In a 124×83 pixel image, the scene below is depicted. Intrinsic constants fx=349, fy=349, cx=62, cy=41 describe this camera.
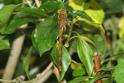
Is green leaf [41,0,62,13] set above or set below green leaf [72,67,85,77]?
above

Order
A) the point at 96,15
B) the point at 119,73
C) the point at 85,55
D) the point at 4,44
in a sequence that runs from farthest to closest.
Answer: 1. the point at 96,15
2. the point at 4,44
3. the point at 85,55
4. the point at 119,73

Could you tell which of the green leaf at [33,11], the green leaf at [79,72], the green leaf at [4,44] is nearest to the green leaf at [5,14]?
the green leaf at [33,11]

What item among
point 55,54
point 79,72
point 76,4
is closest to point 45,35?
point 55,54

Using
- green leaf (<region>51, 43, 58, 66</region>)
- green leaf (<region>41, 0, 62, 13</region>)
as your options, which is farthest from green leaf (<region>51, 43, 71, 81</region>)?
green leaf (<region>41, 0, 62, 13</region>)

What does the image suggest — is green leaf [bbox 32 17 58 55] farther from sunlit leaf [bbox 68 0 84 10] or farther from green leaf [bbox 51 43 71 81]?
sunlit leaf [bbox 68 0 84 10]

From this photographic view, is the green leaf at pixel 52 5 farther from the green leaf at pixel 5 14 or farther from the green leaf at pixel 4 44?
the green leaf at pixel 4 44

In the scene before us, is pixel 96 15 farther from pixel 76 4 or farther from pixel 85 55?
pixel 85 55
